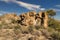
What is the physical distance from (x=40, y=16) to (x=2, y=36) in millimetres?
15953

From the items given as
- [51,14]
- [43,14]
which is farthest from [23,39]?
[51,14]

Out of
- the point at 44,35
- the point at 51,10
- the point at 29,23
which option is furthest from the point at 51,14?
the point at 44,35

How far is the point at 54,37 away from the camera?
19016 millimetres

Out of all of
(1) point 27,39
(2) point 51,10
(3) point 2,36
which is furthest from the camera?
(2) point 51,10

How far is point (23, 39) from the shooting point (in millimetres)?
17203

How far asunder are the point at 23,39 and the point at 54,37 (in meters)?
3.63

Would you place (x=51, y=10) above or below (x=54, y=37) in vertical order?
above

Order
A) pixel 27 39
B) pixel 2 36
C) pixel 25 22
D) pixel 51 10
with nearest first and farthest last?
pixel 27 39
pixel 2 36
pixel 25 22
pixel 51 10

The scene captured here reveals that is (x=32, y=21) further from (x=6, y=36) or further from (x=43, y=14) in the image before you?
(x=6, y=36)

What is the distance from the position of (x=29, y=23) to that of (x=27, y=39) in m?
15.1

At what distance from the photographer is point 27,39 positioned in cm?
1706

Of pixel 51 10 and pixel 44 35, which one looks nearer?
pixel 44 35

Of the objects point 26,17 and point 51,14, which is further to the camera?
point 51,14

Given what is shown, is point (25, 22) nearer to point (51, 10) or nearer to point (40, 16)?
point (40, 16)
